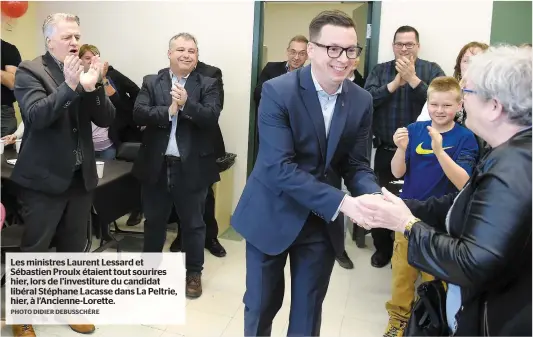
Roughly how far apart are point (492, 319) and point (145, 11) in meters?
4.02

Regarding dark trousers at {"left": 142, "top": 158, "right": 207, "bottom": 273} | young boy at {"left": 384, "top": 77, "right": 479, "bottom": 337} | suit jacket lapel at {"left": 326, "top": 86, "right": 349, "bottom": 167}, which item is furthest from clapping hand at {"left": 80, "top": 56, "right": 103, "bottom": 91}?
young boy at {"left": 384, "top": 77, "right": 479, "bottom": 337}

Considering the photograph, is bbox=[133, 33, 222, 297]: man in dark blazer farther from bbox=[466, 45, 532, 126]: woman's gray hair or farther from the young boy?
bbox=[466, 45, 532, 126]: woman's gray hair

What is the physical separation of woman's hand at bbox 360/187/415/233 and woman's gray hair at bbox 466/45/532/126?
1.26 feet

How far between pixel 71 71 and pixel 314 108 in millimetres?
1151

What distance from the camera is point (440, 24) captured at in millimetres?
3627

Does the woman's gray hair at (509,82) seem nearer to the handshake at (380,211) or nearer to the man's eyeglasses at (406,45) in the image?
the handshake at (380,211)

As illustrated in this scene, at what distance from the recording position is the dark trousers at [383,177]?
334cm

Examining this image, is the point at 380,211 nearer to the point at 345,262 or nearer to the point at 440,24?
the point at 345,262

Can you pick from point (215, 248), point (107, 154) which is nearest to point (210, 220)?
point (215, 248)

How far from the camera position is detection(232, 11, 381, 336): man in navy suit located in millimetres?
1633

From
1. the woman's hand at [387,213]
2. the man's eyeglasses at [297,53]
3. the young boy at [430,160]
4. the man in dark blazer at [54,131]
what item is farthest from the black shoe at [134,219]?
the woman's hand at [387,213]

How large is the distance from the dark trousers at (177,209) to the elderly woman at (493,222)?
175 centimetres

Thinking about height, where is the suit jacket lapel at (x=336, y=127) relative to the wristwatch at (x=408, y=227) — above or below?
above

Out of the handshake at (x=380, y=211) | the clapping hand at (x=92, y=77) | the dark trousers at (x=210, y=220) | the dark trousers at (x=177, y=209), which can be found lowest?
the dark trousers at (x=210, y=220)
